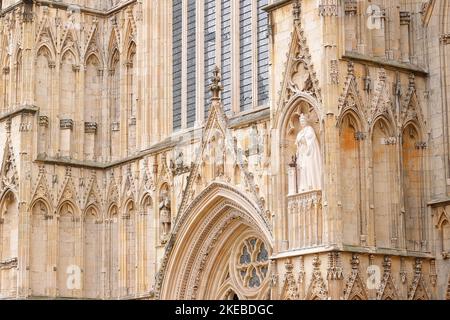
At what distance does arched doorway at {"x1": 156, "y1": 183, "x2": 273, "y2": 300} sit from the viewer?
28.3 m

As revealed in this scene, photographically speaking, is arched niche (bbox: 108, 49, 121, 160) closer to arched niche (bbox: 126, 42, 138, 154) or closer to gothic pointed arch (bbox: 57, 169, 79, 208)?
arched niche (bbox: 126, 42, 138, 154)

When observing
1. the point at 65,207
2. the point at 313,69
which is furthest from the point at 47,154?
the point at 313,69

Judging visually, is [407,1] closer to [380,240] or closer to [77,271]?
[380,240]

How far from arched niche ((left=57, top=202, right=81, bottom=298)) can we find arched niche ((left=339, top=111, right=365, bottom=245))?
9.58 meters

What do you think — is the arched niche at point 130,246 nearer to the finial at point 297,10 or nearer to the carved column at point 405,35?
the finial at point 297,10

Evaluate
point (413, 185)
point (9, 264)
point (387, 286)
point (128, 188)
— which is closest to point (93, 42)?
point (128, 188)

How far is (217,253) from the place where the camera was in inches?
1152

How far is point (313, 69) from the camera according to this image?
2500 centimetres

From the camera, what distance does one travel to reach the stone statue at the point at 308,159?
2481 cm

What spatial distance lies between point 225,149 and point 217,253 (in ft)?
7.65

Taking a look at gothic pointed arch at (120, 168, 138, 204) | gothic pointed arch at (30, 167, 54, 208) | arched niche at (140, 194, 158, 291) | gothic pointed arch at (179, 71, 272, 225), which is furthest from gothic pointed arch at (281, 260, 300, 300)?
gothic pointed arch at (30, 167, 54, 208)

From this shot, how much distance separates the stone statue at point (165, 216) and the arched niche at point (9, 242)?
11.8 feet

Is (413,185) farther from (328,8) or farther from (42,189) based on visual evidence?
(42,189)

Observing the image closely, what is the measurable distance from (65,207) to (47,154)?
51.1 inches
